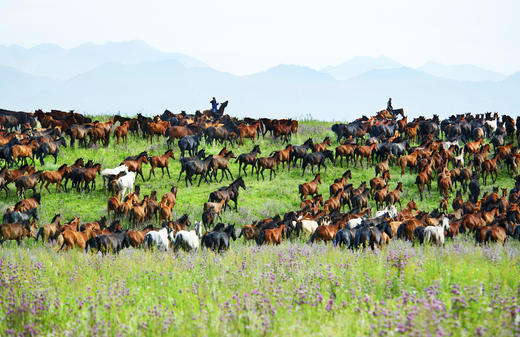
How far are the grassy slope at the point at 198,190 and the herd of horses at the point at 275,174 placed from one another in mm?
462

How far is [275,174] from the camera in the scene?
25828 millimetres

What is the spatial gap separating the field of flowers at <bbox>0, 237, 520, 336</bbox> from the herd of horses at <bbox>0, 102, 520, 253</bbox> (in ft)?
14.3

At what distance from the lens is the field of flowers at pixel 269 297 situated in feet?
18.2

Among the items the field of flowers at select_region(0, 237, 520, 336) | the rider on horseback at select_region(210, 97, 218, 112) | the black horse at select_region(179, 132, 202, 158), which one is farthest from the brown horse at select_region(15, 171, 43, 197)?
the rider on horseback at select_region(210, 97, 218, 112)

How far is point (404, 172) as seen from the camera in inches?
1073

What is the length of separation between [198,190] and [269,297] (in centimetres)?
1740

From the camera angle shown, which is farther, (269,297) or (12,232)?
(12,232)

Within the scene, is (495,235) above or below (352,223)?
above

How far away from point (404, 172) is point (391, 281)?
20.8 m

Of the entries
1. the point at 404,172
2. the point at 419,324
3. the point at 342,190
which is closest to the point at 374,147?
the point at 404,172

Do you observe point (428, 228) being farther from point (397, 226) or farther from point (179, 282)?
point (179, 282)

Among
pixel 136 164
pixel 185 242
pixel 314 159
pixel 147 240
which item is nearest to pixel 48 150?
pixel 136 164

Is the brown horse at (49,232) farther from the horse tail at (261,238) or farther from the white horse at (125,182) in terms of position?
the white horse at (125,182)

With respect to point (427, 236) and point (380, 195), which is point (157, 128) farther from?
point (427, 236)
